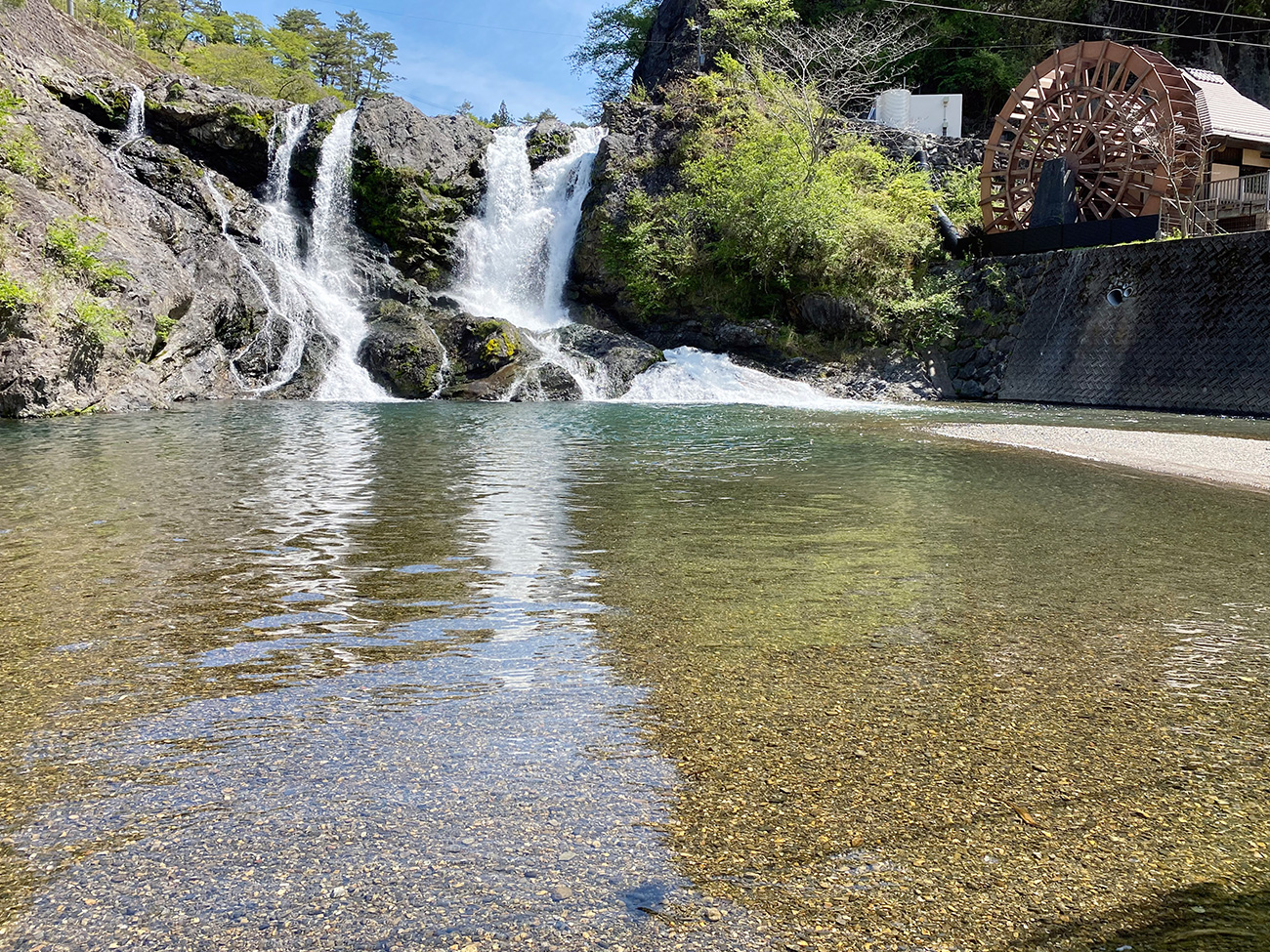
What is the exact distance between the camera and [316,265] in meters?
26.0

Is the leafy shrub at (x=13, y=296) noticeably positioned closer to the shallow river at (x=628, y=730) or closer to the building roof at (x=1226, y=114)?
the shallow river at (x=628, y=730)

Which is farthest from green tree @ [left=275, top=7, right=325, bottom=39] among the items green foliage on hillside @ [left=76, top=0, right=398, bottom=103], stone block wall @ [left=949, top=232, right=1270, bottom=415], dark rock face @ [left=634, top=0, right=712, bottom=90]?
stone block wall @ [left=949, top=232, right=1270, bottom=415]

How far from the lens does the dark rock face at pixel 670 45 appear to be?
35.9 meters

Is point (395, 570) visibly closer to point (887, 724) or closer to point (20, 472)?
point (887, 724)

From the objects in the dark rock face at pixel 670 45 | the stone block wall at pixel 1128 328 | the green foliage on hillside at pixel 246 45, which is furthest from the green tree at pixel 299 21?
the stone block wall at pixel 1128 328

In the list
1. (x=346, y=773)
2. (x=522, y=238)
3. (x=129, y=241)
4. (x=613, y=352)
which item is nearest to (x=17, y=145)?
(x=129, y=241)

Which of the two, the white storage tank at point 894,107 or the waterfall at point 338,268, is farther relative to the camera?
the white storage tank at point 894,107

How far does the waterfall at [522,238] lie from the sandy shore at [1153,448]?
14.9 m

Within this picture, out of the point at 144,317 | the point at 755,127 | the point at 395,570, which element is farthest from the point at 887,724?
the point at 755,127

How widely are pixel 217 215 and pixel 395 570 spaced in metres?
22.1

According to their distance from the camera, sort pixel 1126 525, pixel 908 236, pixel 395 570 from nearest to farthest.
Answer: pixel 395 570 < pixel 1126 525 < pixel 908 236

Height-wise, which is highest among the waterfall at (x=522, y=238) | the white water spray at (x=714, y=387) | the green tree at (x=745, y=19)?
the green tree at (x=745, y=19)

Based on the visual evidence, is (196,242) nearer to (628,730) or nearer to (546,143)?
(546,143)

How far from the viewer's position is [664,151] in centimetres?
2933
